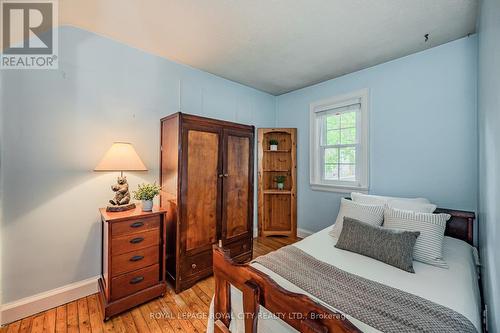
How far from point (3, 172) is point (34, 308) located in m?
1.17

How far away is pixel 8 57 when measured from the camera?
174cm

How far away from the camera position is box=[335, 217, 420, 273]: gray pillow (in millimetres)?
1494

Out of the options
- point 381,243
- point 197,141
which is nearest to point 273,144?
point 197,141

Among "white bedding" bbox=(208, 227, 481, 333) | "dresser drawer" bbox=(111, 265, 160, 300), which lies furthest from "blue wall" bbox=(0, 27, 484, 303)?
"white bedding" bbox=(208, 227, 481, 333)

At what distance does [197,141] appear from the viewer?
90.0 inches

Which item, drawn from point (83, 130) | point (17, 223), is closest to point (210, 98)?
point (83, 130)

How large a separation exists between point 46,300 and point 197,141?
6.36ft

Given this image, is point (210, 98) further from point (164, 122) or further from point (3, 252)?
point (3, 252)

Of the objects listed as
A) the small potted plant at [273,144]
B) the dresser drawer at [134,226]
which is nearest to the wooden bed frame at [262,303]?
the dresser drawer at [134,226]

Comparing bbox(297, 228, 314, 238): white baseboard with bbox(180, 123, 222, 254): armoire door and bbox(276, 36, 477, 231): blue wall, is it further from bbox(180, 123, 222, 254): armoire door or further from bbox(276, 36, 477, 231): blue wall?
bbox(180, 123, 222, 254): armoire door

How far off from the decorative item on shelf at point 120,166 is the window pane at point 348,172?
2.63 m

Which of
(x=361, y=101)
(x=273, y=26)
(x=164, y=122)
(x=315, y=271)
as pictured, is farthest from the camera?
(x=361, y=101)

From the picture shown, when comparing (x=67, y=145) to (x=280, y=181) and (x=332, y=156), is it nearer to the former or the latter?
(x=280, y=181)

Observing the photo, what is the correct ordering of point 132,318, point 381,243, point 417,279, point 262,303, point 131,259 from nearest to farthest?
point 262,303
point 417,279
point 381,243
point 132,318
point 131,259
